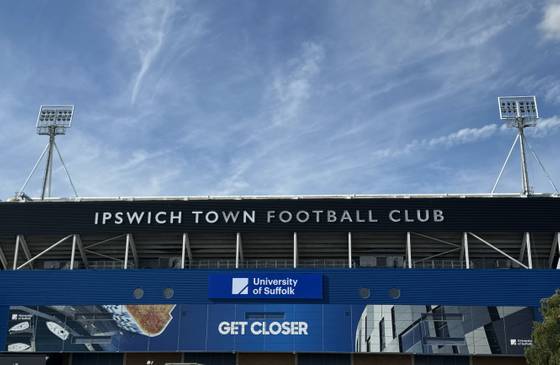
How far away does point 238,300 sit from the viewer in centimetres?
4684

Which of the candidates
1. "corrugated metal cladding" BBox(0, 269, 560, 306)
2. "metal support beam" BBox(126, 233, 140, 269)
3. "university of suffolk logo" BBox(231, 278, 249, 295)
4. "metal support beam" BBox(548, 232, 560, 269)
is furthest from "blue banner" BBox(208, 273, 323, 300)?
"metal support beam" BBox(548, 232, 560, 269)

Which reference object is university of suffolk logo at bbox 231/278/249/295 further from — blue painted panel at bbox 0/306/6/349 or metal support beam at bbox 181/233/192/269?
blue painted panel at bbox 0/306/6/349

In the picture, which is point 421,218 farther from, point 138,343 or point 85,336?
point 85,336

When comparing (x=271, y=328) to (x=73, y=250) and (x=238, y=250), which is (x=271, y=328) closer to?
(x=238, y=250)

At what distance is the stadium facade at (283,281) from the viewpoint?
149ft

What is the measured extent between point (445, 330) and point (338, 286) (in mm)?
8173

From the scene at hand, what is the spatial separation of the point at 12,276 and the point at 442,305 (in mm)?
32405

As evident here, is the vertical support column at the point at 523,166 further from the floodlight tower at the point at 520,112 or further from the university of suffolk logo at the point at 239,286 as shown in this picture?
the university of suffolk logo at the point at 239,286

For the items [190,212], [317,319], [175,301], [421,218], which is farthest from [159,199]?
[421,218]

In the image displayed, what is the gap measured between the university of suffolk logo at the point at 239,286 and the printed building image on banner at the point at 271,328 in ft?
3.20

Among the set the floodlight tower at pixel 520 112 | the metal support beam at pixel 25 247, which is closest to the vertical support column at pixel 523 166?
the floodlight tower at pixel 520 112

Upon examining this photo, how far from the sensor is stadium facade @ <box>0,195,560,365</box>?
149 feet

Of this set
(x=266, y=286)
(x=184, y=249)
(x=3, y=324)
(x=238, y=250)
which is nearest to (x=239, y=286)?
(x=266, y=286)

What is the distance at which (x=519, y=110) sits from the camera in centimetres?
6047
